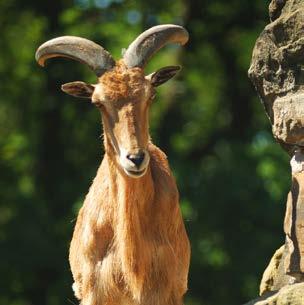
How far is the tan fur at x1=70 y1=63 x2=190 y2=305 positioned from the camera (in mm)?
10352

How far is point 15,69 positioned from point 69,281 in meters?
7.65

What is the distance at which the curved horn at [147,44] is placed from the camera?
35.0 feet

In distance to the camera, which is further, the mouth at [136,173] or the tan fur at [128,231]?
the tan fur at [128,231]

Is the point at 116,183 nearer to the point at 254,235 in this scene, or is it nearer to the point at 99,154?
the point at 254,235

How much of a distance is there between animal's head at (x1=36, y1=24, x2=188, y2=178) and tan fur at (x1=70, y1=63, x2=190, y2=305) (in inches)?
0.5

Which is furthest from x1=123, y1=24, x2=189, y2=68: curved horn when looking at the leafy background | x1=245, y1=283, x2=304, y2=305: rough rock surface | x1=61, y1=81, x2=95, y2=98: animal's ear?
the leafy background

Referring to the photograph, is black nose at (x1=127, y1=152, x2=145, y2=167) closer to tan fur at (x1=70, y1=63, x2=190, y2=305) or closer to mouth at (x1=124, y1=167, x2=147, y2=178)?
mouth at (x1=124, y1=167, x2=147, y2=178)

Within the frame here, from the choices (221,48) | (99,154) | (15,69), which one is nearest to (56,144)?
(99,154)

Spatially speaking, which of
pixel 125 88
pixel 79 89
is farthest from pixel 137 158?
pixel 79 89

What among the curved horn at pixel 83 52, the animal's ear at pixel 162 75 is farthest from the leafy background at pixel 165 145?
the curved horn at pixel 83 52

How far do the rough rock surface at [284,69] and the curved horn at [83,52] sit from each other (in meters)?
1.50

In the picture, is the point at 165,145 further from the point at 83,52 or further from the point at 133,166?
the point at 133,166

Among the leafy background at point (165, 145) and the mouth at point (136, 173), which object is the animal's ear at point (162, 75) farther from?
the leafy background at point (165, 145)

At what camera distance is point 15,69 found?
96.5ft
